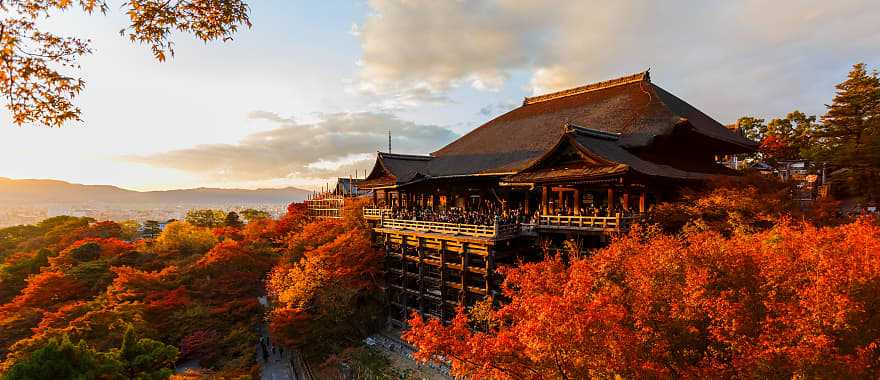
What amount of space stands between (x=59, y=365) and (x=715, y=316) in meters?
19.1

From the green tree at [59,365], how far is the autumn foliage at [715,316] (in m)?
12.9

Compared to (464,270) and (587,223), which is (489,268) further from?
(587,223)

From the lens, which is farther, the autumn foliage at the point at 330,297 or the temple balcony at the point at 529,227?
the autumn foliage at the point at 330,297

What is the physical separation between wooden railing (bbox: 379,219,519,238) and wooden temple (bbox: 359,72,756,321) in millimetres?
69

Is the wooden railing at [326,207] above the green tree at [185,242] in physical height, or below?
above

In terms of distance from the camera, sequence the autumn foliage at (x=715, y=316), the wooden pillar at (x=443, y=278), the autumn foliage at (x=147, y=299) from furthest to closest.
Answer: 1. the wooden pillar at (x=443, y=278)
2. the autumn foliage at (x=147, y=299)
3. the autumn foliage at (x=715, y=316)

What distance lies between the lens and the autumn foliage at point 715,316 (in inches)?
297

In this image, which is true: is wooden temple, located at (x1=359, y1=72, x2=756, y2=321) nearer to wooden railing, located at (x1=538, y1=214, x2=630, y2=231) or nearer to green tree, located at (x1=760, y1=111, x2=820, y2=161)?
wooden railing, located at (x1=538, y1=214, x2=630, y2=231)

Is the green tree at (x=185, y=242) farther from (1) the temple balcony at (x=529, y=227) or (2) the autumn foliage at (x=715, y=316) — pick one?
(2) the autumn foliage at (x=715, y=316)

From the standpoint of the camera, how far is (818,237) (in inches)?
407

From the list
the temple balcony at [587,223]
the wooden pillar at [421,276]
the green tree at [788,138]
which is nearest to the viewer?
the temple balcony at [587,223]

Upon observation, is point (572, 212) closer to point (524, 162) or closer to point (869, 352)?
point (524, 162)

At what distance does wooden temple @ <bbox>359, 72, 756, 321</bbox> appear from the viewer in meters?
18.0

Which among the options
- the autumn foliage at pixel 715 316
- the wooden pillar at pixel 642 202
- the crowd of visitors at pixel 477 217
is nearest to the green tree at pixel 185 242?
the crowd of visitors at pixel 477 217
